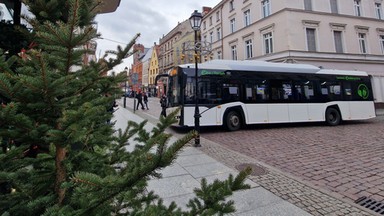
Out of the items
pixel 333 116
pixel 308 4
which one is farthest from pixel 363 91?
pixel 308 4

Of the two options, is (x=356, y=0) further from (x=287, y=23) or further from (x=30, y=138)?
(x=30, y=138)

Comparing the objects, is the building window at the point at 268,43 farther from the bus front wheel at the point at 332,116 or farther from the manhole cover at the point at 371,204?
the manhole cover at the point at 371,204

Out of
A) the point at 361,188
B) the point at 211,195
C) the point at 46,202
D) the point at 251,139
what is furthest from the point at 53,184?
the point at 251,139

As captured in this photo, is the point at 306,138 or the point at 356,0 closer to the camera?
the point at 306,138

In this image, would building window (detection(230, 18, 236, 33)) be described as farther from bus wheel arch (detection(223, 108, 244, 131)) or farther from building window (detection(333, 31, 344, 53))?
bus wheel arch (detection(223, 108, 244, 131))

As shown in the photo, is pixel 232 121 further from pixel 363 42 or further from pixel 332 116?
pixel 363 42

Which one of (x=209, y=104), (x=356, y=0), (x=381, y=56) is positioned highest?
(x=356, y=0)

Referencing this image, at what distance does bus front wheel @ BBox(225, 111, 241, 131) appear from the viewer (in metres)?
9.97

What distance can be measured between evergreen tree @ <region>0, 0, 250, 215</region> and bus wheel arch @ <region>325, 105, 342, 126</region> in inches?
494

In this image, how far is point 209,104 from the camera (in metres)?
9.59

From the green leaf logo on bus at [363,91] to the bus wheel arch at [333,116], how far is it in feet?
5.67

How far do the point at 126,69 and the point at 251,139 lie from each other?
754 centimetres

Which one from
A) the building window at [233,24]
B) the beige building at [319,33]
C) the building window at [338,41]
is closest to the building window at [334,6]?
the beige building at [319,33]

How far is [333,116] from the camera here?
1172cm
